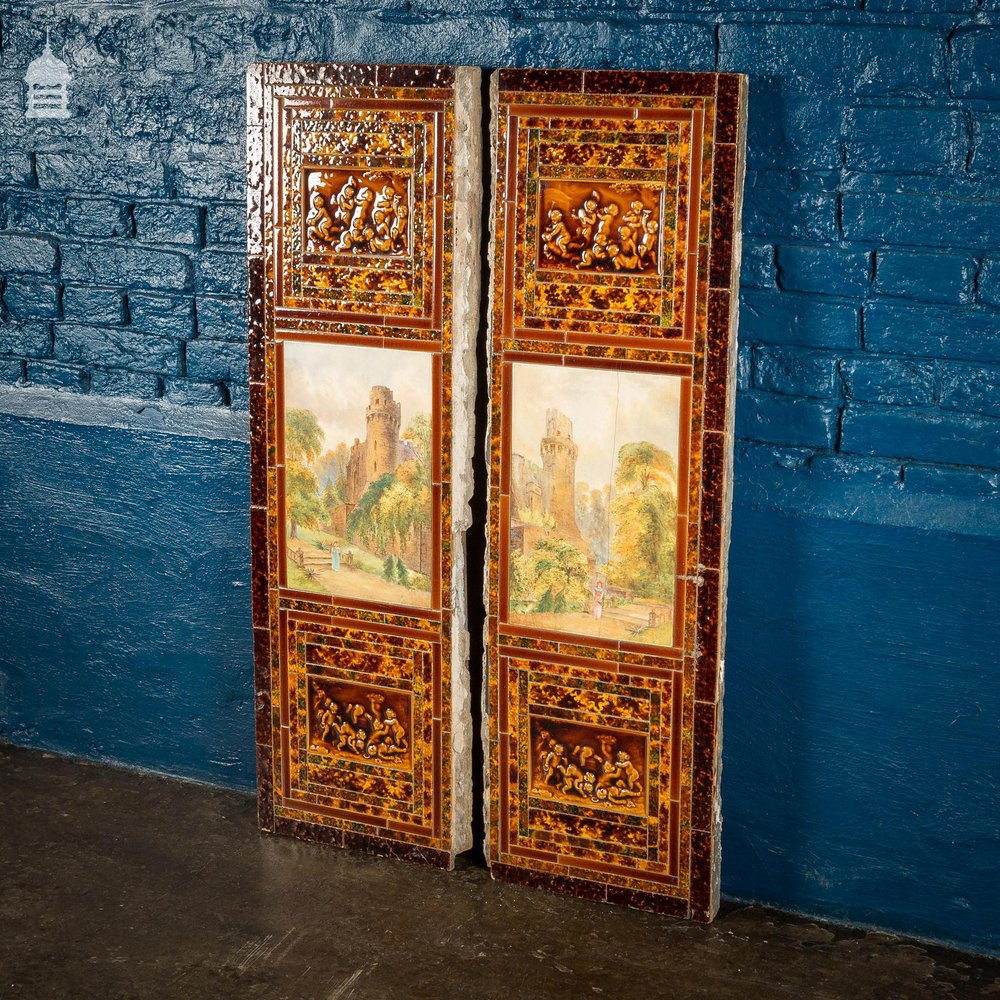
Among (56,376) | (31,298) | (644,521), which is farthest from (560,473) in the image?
(31,298)

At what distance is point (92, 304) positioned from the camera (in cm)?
428

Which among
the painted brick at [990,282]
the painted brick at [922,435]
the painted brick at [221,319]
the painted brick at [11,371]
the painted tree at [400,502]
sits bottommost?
the painted tree at [400,502]

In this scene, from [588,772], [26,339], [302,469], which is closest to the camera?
[588,772]

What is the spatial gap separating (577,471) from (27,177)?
1.91 meters

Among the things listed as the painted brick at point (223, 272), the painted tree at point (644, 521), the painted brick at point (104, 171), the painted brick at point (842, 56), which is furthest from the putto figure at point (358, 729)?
the painted brick at point (842, 56)

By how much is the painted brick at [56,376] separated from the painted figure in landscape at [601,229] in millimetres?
1594

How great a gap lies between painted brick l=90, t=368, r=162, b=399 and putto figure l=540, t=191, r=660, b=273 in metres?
1.36

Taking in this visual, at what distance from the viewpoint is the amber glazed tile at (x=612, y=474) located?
11.1 feet

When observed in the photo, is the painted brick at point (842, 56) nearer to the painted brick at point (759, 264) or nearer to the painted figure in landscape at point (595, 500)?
the painted brick at point (759, 264)

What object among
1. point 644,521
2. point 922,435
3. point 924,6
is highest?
point 924,6

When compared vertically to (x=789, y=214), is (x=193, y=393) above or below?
below

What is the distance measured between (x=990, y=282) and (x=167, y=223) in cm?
219

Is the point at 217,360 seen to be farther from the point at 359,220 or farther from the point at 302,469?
the point at 359,220

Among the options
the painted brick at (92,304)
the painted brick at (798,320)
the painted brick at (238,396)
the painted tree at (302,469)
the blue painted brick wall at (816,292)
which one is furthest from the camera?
the painted brick at (92,304)
